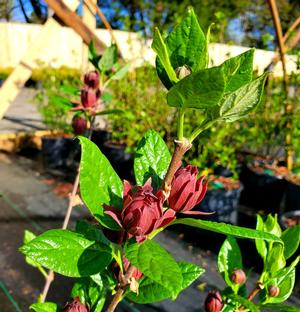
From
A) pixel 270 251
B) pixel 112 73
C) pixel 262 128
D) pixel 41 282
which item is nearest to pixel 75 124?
pixel 112 73

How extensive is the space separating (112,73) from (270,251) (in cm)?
55

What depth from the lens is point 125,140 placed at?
4125mm

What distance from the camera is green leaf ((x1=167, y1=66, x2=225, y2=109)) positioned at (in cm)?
28

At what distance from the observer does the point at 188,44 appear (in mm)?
329

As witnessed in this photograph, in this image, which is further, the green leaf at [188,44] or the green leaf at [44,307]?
the green leaf at [44,307]

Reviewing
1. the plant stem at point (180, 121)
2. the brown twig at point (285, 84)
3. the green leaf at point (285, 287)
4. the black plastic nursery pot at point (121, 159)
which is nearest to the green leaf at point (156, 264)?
the plant stem at point (180, 121)

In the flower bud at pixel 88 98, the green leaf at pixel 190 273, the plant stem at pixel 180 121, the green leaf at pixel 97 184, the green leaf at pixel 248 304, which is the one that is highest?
the plant stem at pixel 180 121

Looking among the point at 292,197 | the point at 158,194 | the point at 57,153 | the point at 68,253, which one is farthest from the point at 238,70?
the point at 57,153

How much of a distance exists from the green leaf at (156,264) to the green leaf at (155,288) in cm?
9

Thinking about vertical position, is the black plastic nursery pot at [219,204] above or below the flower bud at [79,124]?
below

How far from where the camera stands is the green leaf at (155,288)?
1.38 ft

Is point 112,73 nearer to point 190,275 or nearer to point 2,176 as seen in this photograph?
point 190,275

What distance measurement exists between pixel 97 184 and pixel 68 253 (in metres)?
0.07

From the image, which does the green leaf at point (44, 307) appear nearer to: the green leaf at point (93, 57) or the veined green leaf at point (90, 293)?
the veined green leaf at point (90, 293)
